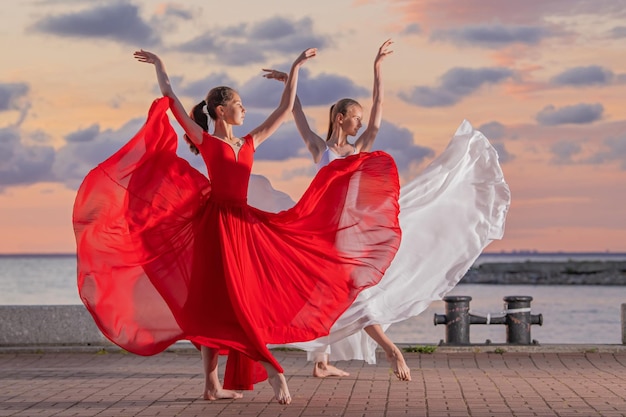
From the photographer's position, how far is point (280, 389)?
904 cm

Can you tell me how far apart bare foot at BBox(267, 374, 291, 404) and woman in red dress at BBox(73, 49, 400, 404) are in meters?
0.01

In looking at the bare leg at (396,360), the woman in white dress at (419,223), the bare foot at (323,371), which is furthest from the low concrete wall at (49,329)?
the bare leg at (396,360)

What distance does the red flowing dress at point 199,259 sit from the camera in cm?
907

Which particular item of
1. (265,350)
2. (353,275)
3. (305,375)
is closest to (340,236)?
(353,275)

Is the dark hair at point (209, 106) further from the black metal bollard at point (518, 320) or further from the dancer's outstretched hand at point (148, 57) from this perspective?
the black metal bollard at point (518, 320)

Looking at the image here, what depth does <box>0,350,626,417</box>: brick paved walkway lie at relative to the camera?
29.7 feet

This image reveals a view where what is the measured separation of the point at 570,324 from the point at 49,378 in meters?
23.1

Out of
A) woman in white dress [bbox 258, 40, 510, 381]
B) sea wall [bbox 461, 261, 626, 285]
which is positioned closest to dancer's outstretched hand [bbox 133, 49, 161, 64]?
woman in white dress [bbox 258, 40, 510, 381]

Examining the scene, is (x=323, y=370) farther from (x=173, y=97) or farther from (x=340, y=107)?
(x=173, y=97)

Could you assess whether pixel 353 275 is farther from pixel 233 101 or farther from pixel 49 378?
pixel 49 378

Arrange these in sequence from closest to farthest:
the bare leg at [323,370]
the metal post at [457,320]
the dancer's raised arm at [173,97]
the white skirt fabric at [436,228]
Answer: the dancer's raised arm at [173,97]
the white skirt fabric at [436,228]
the bare leg at [323,370]
the metal post at [457,320]

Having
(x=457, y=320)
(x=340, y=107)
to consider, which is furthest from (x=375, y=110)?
(x=457, y=320)

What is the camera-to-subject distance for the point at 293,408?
9047 millimetres

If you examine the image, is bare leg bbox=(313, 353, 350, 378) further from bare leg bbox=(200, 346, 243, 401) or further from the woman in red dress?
bare leg bbox=(200, 346, 243, 401)
